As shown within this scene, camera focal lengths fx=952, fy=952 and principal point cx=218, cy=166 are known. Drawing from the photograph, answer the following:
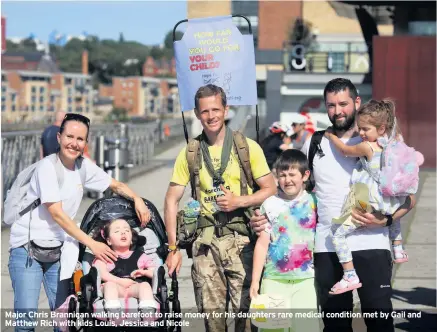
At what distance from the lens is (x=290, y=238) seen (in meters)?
6.25

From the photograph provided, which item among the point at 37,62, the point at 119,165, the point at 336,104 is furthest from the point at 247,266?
the point at 37,62

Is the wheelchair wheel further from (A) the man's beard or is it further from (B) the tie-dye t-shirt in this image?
(A) the man's beard

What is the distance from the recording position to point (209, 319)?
6477 millimetres

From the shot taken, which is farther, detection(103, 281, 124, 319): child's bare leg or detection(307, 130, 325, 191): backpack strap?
detection(307, 130, 325, 191): backpack strap

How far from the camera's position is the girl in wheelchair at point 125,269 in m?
6.18

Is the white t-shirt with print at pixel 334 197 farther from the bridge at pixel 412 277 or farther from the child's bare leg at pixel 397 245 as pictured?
the bridge at pixel 412 277

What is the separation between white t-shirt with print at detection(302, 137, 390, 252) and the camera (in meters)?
6.12

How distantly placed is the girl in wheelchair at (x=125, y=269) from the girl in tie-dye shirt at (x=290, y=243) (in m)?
0.72

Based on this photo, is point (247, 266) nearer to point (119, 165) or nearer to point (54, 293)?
point (54, 293)

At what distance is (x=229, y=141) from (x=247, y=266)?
2.80ft

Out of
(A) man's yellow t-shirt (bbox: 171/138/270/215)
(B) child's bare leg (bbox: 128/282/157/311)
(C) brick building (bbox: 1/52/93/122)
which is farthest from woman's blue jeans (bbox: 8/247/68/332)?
(C) brick building (bbox: 1/52/93/122)

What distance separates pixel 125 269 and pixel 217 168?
927 mm

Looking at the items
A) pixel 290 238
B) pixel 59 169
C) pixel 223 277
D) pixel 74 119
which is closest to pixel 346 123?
pixel 290 238

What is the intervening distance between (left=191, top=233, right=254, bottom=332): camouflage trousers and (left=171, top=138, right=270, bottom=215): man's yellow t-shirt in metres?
0.26
